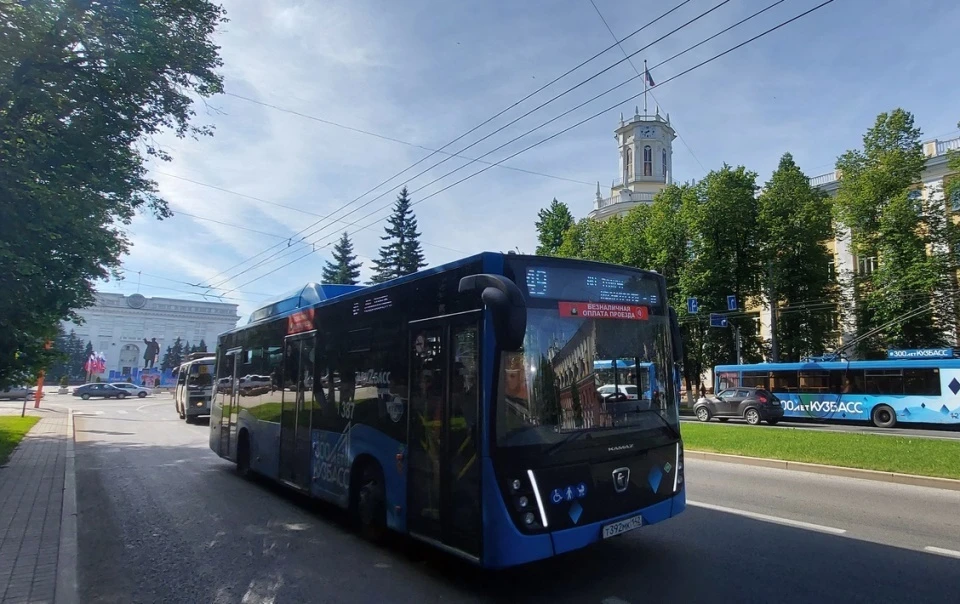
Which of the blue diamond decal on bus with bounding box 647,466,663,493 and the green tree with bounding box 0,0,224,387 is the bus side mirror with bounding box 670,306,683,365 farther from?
the green tree with bounding box 0,0,224,387

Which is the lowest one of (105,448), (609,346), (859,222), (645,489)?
(105,448)

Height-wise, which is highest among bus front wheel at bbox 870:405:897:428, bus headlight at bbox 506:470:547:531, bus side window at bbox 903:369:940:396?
bus side window at bbox 903:369:940:396

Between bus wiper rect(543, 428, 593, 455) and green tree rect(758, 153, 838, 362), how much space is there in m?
35.1

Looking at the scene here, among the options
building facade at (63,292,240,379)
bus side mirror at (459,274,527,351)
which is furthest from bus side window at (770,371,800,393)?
building facade at (63,292,240,379)

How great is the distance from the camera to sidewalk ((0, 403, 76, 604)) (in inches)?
205

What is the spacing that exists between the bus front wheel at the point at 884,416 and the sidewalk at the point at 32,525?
2816cm

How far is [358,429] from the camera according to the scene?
22.1ft

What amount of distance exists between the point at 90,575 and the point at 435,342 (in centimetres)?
414

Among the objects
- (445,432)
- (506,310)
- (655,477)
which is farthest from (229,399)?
(506,310)

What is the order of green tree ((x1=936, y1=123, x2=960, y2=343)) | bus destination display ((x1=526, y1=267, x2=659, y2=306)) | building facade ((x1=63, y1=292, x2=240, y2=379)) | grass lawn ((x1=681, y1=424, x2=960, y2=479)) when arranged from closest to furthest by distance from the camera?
bus destination display ((x1=526, y1=267, x2=659, y2=306))
grass lawn ((x1=681, y1=424, x2=960, y2=479))
green tree ((x1=936, y1=123, x2=960, y2=343))
building facade ((x1=63, y1=292, x2=240, y2=379))

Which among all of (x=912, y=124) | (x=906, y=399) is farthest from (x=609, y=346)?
(x=912, y=124)

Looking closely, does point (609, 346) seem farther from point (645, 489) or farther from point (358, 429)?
point (358, 429)

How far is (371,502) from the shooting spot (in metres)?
6.52

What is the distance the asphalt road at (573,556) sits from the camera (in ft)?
16.7
